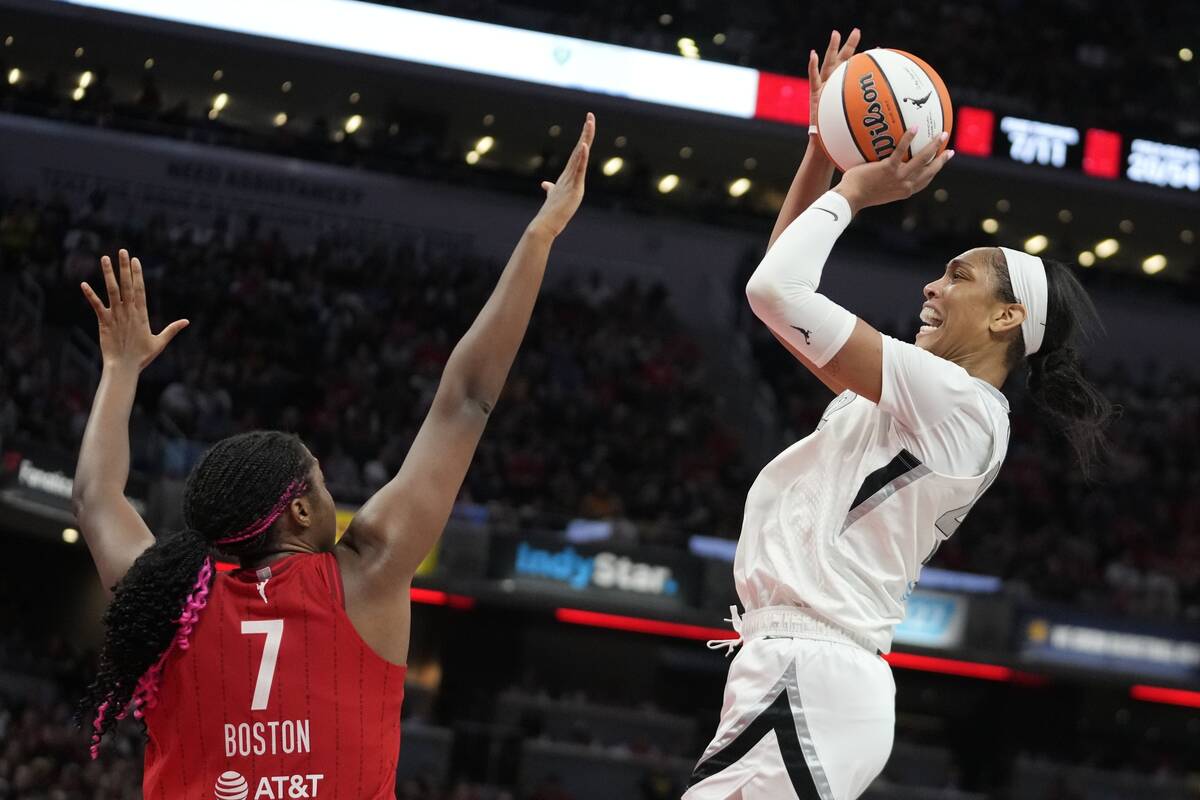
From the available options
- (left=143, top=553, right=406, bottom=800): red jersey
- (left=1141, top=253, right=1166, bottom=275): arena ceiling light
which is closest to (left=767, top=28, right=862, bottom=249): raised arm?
(left=143, top=553, right=406, bottom=800): red jersey

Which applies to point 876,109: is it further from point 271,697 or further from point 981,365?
point 271,697

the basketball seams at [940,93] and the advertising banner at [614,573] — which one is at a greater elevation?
the basketball seams at [940,93]

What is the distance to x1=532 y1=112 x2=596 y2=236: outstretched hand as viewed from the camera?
10.0ft

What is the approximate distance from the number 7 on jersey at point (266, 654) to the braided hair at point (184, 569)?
108mm

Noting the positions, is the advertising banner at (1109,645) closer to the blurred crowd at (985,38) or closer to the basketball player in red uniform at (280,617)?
the blurred crowd at (985,38)

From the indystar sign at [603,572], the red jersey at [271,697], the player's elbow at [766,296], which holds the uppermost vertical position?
the indystar sign at [603,572]

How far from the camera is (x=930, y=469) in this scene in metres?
3.51

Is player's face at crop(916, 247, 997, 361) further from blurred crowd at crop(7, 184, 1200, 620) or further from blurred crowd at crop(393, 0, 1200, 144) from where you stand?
blurred crowd at crop(393, 0, 1200, 144)

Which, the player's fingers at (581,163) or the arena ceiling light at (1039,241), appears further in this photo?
the arena ceiling light at (1039,241)

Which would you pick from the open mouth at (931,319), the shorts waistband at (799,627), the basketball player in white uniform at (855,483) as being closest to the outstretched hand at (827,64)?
the basketball player in white uniform at (855,483)

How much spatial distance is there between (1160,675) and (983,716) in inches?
145

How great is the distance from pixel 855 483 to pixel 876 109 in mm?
1006

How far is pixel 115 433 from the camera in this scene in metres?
3.18

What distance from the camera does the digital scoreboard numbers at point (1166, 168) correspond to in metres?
21.7
